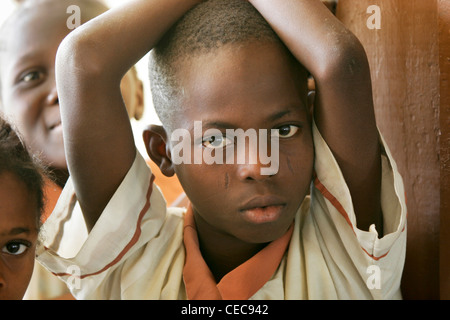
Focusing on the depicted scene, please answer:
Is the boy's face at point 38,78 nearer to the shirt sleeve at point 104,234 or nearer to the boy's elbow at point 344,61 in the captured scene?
the shirt sleeve at point 104,234

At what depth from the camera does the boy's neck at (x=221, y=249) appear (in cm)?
91

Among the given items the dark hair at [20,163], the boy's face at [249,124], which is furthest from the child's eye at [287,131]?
the dark hair at [20,163]

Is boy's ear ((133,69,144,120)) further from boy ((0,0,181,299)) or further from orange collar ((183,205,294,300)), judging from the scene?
orange collar ((183,205,294,300))

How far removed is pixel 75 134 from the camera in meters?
0.79

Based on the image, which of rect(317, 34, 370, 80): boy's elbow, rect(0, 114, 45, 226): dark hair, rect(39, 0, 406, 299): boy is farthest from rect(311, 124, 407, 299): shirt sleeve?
rect(0, 114, 45, 226): dark hair

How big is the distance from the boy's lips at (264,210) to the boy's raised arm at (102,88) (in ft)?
0.67

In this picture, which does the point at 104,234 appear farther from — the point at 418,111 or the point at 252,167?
the point at 418,111

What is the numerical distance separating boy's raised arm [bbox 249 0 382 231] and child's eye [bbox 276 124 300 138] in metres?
0.04

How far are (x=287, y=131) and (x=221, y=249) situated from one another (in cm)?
25

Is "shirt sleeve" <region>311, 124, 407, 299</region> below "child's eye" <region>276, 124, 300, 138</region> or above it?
below

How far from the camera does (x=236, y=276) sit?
0.86m

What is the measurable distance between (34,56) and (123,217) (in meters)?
0.42

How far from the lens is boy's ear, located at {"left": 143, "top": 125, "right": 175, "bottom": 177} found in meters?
0.89
